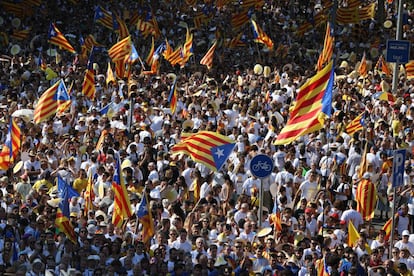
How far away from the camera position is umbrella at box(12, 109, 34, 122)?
27369mm

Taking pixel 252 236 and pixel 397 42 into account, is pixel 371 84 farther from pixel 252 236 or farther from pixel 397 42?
pixel 252 236

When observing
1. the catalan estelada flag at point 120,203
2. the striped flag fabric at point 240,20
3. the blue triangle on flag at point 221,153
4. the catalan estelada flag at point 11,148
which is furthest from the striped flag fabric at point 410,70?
the catalan estelada flag at point 120,203

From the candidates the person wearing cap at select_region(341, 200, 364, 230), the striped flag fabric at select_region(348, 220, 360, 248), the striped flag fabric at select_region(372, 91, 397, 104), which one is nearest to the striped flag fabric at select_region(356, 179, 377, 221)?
the person wearing cap at select_region(341, 200, 364, 230)

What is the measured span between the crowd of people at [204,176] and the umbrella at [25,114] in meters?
0.07

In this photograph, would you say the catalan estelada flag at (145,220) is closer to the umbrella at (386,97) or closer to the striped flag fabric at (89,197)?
the striped flag fabric at (89,197)

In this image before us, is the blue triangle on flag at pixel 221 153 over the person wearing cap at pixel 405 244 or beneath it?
over

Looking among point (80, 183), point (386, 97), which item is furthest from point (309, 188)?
point (386, 97)

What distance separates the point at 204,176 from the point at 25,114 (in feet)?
18.3

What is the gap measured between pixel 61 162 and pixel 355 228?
6513mm

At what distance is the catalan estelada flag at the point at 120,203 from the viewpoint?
66.8 ft

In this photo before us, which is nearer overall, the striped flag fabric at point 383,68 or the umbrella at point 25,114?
the umbrella at point 25,114

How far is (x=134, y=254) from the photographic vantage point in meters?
18.9

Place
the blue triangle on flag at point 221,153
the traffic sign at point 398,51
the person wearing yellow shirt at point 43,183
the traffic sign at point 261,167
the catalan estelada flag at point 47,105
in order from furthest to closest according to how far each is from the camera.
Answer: the traffic sign at point 398,51, the catalan estelada flag at point 47,105, the person wearing yellow shirt at point 43,183, the blue triangle on flag at point 221,153, the traffic sign at point 261,167

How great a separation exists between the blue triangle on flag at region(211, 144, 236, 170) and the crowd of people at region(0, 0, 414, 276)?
0.83 metres
